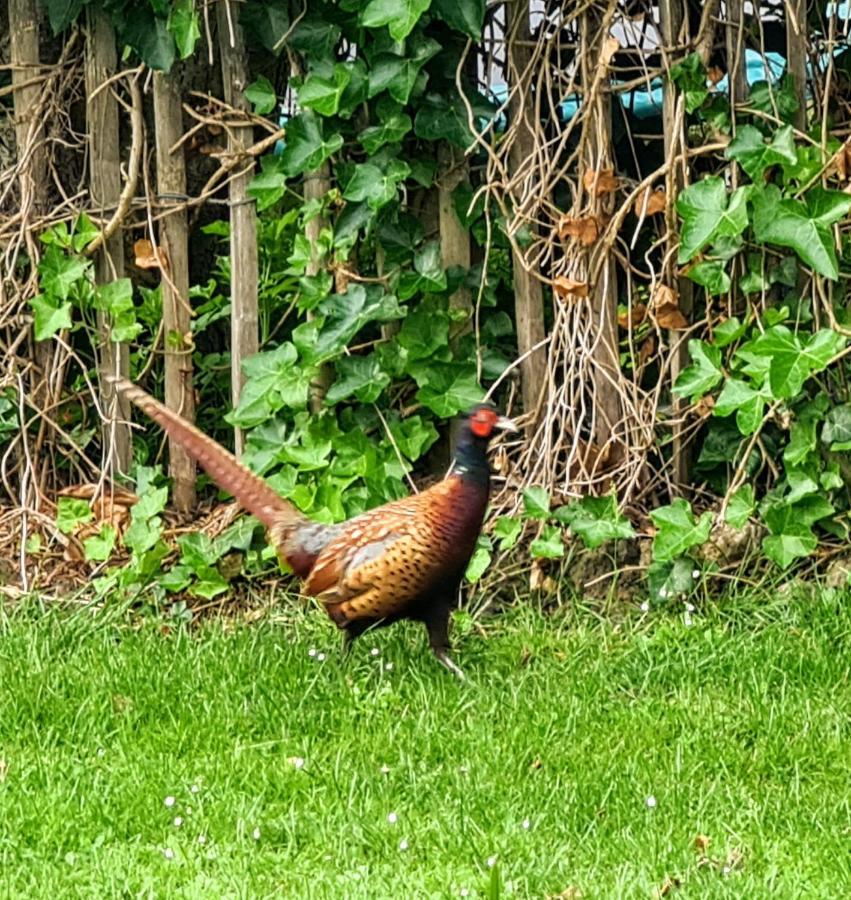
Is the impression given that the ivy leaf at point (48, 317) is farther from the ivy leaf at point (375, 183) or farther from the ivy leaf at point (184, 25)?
the ivy leaf at point (375, 183)

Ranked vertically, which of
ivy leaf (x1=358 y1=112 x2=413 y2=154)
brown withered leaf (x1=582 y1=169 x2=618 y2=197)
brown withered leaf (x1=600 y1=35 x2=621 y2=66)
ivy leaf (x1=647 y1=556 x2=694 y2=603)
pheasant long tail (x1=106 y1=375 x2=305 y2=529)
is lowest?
ivy leaf (x1=647 y1=556 x2=694 y2=603)

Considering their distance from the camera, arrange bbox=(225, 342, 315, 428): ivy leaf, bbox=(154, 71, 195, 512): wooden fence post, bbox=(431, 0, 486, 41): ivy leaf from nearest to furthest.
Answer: bbox=(431, 0, 486, 41): ivy leaf < bbox=(225, 342, 315, 428): ivy leaf < bbox=(154, 71, 195, 512): wooden fence post

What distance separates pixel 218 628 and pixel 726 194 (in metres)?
2.16

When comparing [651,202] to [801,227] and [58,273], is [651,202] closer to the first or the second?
[801,227]

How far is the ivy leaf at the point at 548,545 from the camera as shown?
5.73 metres

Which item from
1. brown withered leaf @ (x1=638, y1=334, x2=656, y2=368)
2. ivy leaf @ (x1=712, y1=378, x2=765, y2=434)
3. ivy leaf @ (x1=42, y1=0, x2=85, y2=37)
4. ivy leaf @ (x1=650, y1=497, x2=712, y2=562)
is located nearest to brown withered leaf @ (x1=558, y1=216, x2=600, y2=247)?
brown withered leaf @ (x1=638, y1=334, x2=656, y2=368)

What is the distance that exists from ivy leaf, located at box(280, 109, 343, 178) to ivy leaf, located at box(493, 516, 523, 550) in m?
1.33

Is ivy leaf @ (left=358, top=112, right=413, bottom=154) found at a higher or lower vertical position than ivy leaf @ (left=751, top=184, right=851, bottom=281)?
higher

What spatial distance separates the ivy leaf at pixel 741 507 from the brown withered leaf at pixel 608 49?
4.76 feet

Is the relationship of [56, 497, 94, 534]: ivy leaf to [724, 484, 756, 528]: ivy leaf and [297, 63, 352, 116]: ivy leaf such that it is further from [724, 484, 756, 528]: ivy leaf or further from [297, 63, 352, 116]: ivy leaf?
[724, 484, 756, 528]: ivy leaf

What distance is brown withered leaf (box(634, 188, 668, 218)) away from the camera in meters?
5.72

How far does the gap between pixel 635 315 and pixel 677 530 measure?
767 millimetres

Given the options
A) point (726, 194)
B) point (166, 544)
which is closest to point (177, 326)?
point (166, 544)

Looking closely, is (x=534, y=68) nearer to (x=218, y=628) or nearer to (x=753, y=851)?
(x=218, y=628)
